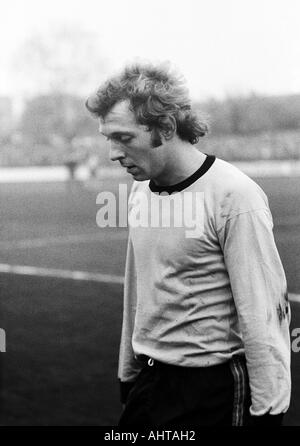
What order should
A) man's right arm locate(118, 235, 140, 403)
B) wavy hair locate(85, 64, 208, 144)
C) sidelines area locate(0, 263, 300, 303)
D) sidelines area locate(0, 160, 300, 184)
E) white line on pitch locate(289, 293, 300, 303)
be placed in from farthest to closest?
sidelines area locate(0, 160, 300, 184), sidelines area locate(0, 263, 300, 303), white line on pitch locate(289, 293, 300, 303), man's right arm locate(118, 235, 140, 403), wavy hair locate(85, 64, 208, 144)

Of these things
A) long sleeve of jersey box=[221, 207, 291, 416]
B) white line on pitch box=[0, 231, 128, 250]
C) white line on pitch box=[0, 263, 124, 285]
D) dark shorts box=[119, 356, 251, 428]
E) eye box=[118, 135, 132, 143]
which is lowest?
white line on pitch box=[0, 263, 124, 285]

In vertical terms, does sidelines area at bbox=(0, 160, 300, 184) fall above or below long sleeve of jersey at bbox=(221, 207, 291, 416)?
above

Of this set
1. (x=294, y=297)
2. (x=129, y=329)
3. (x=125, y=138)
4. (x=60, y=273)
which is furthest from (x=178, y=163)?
(x=60, y=273)

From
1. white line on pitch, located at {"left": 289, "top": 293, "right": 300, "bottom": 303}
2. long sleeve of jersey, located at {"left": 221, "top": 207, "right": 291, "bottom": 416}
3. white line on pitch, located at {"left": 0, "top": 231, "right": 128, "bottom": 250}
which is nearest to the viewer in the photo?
long sleeve of jersey, located at {"left": 221, "top": 207, "right": 291, "bottom": 416}

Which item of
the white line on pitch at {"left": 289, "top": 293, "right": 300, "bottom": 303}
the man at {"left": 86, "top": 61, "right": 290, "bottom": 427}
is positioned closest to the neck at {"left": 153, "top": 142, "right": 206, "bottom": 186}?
the man at {"left": 86, "top": 61, "right": 290, "bottom": 427}

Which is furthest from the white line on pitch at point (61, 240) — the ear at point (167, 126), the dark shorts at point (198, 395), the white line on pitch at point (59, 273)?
the ear at point (167, 126)

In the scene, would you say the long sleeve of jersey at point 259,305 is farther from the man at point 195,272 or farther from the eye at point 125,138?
the eye at point 125,138

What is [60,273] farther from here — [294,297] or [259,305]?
→ [259,305]

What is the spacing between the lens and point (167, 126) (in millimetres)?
2643

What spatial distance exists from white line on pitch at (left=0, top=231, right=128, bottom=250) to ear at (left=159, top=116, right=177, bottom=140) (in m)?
13.0

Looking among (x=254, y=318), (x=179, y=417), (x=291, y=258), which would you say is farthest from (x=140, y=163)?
(x=291, y=258)

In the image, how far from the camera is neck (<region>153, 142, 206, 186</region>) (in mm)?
2641

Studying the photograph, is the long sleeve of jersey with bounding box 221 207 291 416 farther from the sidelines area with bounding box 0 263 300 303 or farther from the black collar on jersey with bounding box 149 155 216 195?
the sidelines area with bounding box 0 263 300 303

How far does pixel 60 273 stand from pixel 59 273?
0.6 inches
